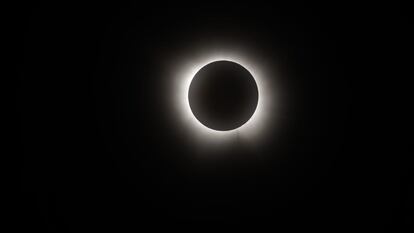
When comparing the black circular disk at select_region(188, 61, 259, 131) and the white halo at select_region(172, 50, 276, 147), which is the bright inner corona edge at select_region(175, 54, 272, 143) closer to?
the white halo at select_region(172, 50, 276, 147)

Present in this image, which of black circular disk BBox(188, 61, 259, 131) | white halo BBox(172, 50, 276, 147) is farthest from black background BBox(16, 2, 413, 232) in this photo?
black circular disk BBox(188, 61, 259, 131)

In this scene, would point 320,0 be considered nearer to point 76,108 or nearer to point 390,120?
point 390,120

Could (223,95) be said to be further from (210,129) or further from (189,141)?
(189,141)

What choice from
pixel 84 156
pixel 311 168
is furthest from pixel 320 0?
pixel 84 156

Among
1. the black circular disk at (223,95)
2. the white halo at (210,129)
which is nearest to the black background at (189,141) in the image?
the white halo at (210,129)

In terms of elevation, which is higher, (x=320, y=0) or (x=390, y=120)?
(x=320, y=0)

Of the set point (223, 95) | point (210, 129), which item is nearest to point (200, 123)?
point (210, 129)

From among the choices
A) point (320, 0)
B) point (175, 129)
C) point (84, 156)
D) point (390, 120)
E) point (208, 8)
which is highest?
point (320, 0)
